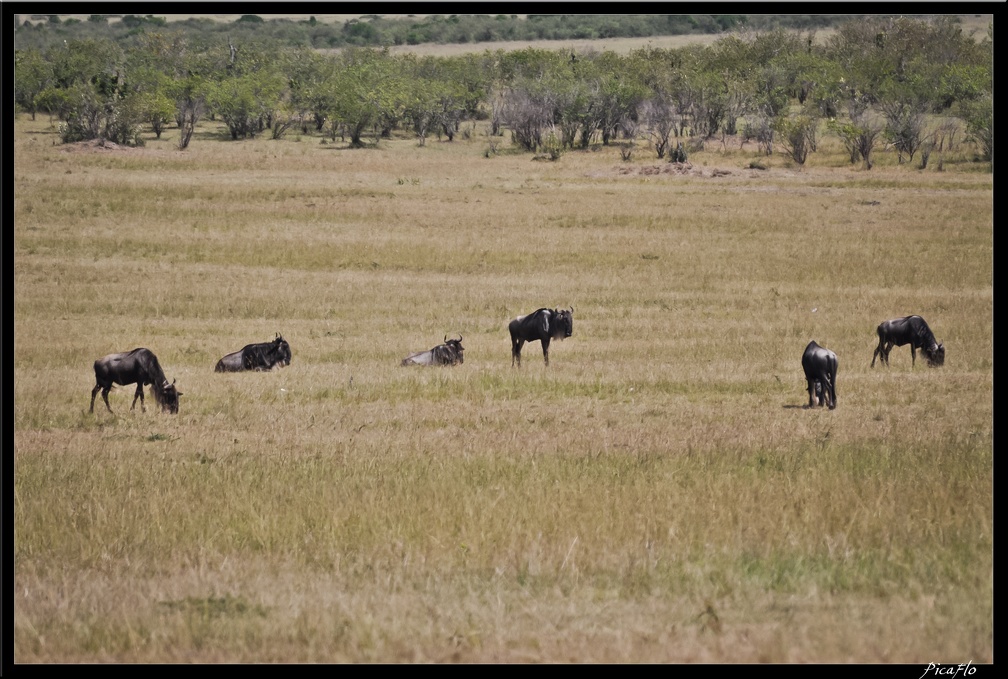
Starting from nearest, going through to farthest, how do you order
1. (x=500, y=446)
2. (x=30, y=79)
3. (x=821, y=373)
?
(x=500, y=446) → (x=821, y=373) → (x=30, y=79)

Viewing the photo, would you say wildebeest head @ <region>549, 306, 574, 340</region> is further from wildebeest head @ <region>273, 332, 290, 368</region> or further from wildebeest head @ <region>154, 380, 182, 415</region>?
wildebeest head @ <region>154, 380, 182, 415</region>

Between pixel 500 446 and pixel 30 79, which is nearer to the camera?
pixel 500 446

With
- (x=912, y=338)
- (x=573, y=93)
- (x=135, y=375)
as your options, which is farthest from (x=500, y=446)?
(x=573, y=93)

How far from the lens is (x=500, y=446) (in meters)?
11.5

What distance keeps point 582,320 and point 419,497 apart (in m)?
14.4

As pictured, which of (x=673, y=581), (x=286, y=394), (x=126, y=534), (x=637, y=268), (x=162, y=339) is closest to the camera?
(x=673, y=581)

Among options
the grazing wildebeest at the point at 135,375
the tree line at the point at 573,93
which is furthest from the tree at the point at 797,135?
the grazing wildebeest at the point at 135,375

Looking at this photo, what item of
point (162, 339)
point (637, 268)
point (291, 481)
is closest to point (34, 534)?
point (291, 481)

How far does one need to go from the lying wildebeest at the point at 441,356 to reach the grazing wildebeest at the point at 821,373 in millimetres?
6155

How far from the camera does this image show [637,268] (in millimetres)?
29750

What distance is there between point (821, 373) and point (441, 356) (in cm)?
646

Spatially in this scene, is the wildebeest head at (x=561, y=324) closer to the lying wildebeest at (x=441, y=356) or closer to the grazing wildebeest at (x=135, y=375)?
the lying wildebeest at (x=441, y=356)

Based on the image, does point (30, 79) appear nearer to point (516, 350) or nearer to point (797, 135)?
point (797, 135)

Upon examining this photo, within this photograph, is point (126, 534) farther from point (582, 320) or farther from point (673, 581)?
point (582, 320)
